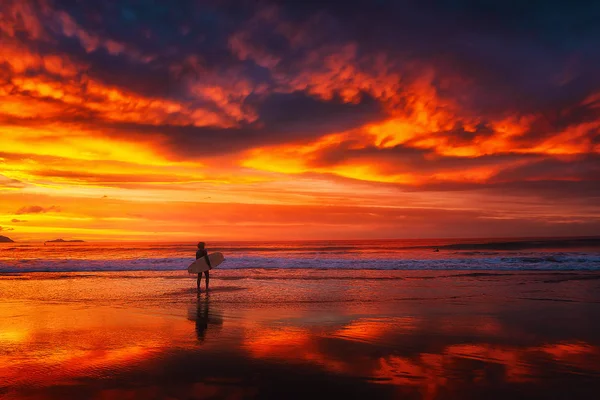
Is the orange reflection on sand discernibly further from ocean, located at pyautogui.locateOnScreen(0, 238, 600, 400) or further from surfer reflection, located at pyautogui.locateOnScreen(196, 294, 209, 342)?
surfer reflection, located at pyautogui.locateOnScreen(196, 294, 209, 342)

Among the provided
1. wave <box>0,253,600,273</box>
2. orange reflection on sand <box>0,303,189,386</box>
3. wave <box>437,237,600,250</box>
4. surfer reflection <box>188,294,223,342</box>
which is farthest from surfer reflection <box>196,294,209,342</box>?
wave <box>437,237,600,250</box>

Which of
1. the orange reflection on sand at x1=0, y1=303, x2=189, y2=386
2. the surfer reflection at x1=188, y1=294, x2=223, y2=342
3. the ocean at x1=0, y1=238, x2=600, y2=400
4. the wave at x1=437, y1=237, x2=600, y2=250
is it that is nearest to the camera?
the ocean at x1=0, y1=238, x2=600, y2=400

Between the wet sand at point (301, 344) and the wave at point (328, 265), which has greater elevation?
the wave at point (328, 265)

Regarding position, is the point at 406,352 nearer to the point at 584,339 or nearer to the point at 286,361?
the point at 286,361

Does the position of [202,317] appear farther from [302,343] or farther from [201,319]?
[302,343]

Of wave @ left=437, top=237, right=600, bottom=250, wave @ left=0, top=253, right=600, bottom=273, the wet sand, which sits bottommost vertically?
the wet sand

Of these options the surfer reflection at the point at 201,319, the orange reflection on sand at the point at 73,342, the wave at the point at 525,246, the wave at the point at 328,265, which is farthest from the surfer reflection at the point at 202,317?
the wave at the point at 525,246

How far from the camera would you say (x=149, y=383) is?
673cm

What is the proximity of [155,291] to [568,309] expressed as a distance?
601 inches

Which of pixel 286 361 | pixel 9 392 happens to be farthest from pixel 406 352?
pixel 9 392

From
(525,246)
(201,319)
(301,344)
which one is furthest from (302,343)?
(525,246)

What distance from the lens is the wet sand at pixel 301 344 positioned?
656cm

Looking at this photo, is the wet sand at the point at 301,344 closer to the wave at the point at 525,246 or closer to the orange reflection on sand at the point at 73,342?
the orange reflection on sand at the point at 73,342

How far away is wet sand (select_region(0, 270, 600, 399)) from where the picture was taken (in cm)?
656
